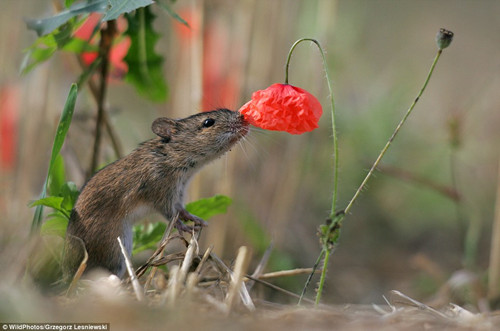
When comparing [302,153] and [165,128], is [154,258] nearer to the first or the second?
[165,128]

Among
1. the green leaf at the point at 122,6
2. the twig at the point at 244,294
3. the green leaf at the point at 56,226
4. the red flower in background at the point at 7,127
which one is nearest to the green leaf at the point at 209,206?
the twig at the point at 244,294

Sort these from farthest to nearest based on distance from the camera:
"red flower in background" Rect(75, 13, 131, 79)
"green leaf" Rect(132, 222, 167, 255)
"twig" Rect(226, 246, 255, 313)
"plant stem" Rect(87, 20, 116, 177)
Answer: "red flower in background" Rect(75, 13, 131, 79) < "plant stem" Rect(87, 20, 116, 177) < "green leaf" Rect(132, 222, 167, 255) < "twig" Rect(226, 246, 255, 313)

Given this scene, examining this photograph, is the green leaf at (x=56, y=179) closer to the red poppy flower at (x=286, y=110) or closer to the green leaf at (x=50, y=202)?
the green leaf at (x=50, y=202)

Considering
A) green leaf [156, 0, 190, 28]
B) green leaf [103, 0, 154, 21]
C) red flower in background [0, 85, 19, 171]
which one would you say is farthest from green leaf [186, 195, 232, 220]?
red flower in background [0, 85, 19, 171]

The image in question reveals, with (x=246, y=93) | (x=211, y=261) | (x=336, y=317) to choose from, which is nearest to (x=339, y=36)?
(x=246, y=93)

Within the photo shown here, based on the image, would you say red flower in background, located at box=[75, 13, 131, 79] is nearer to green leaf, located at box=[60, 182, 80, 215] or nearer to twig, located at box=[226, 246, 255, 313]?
green leaf, located at box=[60, 182, 80, 215]

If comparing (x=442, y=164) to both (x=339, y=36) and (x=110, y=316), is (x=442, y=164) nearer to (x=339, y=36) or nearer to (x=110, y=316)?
(x=339, y=36)
